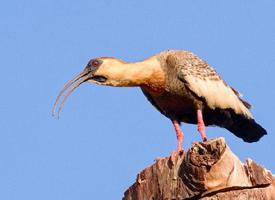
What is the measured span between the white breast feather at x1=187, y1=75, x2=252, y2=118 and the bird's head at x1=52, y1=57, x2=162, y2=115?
0.54 m

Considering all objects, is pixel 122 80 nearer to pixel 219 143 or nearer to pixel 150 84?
pixel 150 84

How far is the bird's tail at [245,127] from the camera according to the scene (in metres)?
10.9

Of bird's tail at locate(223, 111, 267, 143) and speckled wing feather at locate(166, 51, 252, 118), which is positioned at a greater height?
speckled wing feather at locate(166, 51, 252, 118)

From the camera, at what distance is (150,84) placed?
10.5m

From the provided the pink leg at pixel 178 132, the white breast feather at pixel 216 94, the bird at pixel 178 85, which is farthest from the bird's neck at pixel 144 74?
the pink leg at pixel 178 132

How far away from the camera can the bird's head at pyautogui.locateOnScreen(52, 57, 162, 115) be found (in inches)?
406

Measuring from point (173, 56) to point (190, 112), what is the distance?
82 cm

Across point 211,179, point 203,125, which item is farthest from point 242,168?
point 203,125

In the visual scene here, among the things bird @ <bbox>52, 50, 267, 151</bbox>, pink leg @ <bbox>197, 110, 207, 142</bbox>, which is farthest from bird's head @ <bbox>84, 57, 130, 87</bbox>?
pink leg @ <bbox>197, 110, 207, 142</bbox>

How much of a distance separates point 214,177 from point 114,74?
13.7 feet

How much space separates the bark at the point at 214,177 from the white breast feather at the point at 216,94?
359 cm

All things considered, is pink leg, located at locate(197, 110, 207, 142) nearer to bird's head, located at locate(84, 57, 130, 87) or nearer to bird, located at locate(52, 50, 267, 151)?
bird, located at locate(52, 50, 267, 151)

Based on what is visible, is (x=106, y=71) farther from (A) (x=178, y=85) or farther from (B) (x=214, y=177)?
(B) (x=214, y=177)

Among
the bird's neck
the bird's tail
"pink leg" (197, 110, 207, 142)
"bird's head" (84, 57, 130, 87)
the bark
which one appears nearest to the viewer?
the bark
